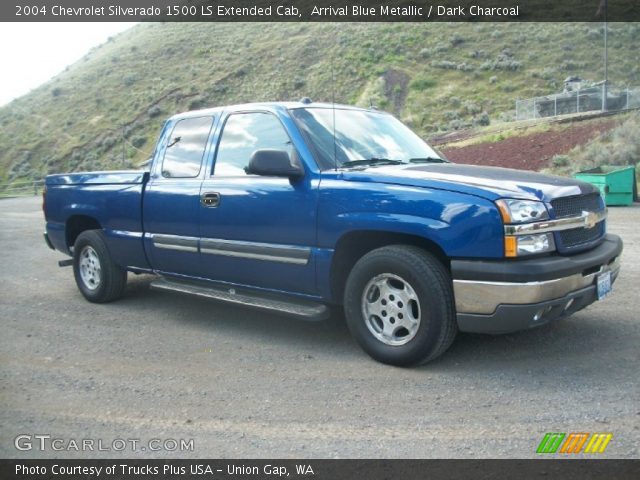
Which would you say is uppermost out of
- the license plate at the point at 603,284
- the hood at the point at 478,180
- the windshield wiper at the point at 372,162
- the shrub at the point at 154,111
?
the shrub at the point at 154,111

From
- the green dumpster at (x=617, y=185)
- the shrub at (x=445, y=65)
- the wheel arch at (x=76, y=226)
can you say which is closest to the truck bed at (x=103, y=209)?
the wheel arch at (x=76, y=226)

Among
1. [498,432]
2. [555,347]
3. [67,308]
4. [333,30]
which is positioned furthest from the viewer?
[333,30]

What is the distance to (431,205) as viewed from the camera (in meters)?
4.09

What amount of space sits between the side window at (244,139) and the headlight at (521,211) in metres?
1.87

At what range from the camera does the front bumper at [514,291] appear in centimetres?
386

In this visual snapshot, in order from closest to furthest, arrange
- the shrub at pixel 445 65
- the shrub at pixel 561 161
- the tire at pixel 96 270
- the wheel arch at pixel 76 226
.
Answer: the tire at pixel 96 270 < the wheel arch at pixel 76 226 < the shrub at pixel 561 161 < the shrub at pixel 445 65

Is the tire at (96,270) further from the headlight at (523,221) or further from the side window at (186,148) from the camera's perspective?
the headlight at (523,221)

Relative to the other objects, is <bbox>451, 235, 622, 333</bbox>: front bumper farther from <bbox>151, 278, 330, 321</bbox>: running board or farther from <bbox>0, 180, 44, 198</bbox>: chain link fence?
<bbox>0, 180, 44, 198</bbox>: chain link fence

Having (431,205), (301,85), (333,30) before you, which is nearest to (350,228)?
(431,205)

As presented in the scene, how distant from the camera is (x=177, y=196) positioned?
223 inches

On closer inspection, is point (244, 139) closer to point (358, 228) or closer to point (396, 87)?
point (358, 228)

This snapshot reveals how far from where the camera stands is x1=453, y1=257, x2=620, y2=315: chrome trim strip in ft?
12.7

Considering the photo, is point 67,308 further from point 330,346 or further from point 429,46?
point 429,46
